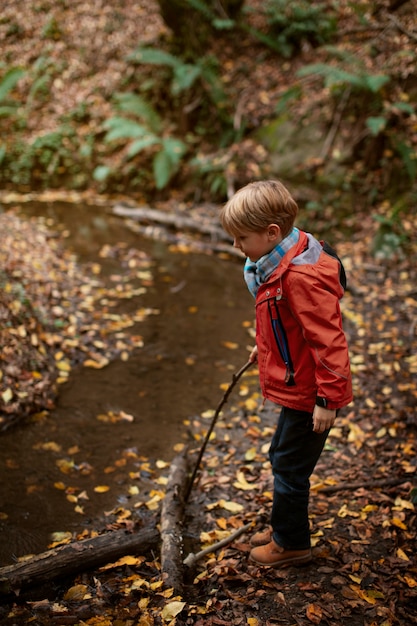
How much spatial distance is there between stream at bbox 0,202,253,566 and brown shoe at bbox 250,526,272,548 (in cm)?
92

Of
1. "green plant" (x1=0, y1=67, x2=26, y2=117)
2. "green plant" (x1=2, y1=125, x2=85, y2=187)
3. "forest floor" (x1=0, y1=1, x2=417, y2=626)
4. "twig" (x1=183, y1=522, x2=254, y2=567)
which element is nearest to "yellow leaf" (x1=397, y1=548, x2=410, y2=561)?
"forest floor" (x1=0, y1=1, x2=417, y2=626)

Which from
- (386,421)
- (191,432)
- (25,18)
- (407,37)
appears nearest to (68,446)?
(191,432)

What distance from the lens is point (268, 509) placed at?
3.00 metres

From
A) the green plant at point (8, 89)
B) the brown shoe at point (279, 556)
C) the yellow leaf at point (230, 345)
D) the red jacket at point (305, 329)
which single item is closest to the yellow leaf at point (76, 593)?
the brown shoe at point (279, 556)

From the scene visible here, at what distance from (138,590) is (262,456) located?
1427 millimetres

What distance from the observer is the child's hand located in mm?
1995

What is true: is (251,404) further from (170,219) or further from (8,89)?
(8,89)

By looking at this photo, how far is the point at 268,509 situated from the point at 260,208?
203cm

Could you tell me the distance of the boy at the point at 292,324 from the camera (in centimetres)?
196

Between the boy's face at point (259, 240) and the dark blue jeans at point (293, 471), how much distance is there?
80 centimetres

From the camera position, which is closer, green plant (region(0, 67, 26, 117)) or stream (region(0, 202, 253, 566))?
stream (region(0, 202, 253, 566))

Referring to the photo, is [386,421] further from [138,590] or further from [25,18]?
[25,18]

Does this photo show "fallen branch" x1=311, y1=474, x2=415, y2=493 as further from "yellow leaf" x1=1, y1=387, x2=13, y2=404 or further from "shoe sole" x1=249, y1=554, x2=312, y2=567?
"yellow leaf" x1=1, y1=387, x2=13, y2=404

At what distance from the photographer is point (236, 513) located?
301 centimetres
